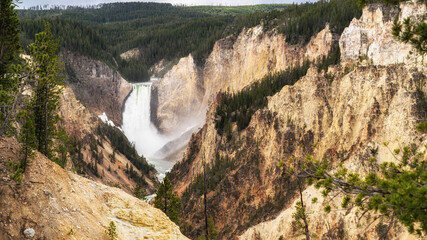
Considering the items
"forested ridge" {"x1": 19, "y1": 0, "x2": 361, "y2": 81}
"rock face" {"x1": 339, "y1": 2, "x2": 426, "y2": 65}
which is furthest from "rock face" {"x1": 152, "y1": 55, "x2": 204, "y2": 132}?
"rock face" {"x1": 339, "y1": 2, "x2": 426, "y2": 65}

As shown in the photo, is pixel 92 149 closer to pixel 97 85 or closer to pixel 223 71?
pixel 97 85

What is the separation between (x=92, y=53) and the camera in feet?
334

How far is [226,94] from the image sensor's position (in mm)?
69375

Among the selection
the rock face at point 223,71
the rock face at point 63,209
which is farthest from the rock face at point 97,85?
the rock face at point 63,209

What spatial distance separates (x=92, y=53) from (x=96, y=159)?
162 ft

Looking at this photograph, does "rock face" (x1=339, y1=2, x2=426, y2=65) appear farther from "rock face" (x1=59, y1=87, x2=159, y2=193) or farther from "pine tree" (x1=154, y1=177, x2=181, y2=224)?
"rock face" (x1=59, y1=87, x2=159, y2=193)

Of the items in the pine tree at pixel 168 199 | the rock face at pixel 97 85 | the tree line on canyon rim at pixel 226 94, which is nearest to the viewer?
the tree line on canyon rim at pixel 226 94

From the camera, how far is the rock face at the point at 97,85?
94688mm

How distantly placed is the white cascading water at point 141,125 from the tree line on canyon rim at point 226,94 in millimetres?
14633

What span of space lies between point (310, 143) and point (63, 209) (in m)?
33.5

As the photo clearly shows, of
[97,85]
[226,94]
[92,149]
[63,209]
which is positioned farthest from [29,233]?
[97,85]

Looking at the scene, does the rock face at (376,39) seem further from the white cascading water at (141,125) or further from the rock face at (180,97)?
the white cascading water at (141,125)

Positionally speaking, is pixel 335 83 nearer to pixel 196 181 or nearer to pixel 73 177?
pixel 196 181

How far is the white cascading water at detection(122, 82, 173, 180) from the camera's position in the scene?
99.1m
